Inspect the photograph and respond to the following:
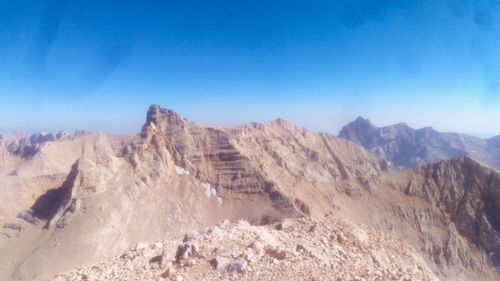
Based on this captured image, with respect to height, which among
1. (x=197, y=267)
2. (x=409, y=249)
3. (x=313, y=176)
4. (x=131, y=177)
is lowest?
(x=313, y=176)

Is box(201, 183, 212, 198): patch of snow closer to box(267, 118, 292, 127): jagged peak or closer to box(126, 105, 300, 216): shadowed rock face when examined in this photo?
box(126, 105, 300, 216): shadowed rock face

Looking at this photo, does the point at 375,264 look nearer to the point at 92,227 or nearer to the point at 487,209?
the point at 92,227

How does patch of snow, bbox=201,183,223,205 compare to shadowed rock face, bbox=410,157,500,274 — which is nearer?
patch of snow, bbox=201,183,223,205

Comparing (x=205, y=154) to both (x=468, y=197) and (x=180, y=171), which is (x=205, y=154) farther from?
(x=468, y=197)

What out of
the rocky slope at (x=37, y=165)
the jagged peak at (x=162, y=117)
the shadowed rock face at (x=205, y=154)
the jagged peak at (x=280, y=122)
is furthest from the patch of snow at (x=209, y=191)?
the jagged peak at (x=280, y=122)

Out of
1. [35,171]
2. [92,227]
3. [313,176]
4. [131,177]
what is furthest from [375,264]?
[35,171]

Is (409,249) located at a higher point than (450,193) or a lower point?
higher

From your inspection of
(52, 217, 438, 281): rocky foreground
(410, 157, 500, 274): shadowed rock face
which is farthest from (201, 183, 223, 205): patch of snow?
(52, 217, 438, 281): rocky foreground
